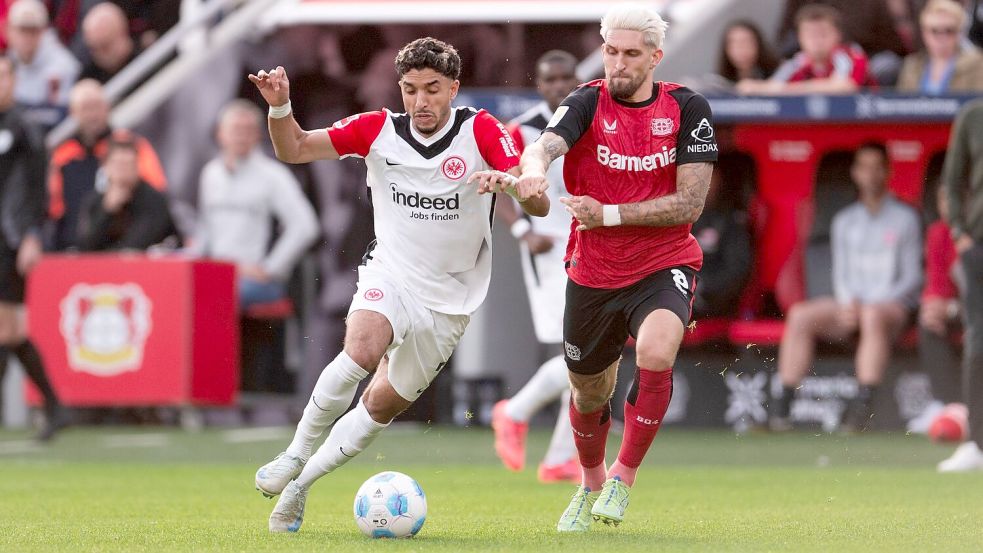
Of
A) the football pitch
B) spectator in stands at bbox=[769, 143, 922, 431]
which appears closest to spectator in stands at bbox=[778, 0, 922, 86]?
spectator in stands at bbox=[769, 143, 922, 431]

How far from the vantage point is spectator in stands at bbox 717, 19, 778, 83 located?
1521 centimetres

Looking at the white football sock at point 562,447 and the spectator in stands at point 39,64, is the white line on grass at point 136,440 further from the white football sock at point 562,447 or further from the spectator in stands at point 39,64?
the white football sock at point 562,447

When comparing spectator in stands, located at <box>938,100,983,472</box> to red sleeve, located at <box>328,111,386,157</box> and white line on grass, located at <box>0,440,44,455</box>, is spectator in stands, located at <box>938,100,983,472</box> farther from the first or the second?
white line on grass, located at <box>0,440,44,455</box>

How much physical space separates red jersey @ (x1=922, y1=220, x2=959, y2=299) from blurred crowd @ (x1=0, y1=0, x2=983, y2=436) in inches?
0.7

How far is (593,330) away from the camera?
768 cm

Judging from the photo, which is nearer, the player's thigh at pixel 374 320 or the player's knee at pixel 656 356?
the player's knee at pixel 656 356

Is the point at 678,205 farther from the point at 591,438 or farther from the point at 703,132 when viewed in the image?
the point at 591,438

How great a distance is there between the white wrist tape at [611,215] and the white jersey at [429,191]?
510mm

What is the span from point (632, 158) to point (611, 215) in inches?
13.4

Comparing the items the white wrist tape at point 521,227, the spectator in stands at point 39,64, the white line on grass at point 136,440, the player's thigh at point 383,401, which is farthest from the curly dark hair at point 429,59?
the spectator in stands at point 39,64

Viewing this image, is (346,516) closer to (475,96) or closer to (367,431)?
(367,431)

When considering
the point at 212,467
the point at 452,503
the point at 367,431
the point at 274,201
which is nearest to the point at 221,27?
the point at 274,201

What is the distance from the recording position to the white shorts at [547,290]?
36.1 ft

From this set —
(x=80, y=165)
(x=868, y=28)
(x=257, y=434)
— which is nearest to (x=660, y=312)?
(x=257, y=434)
